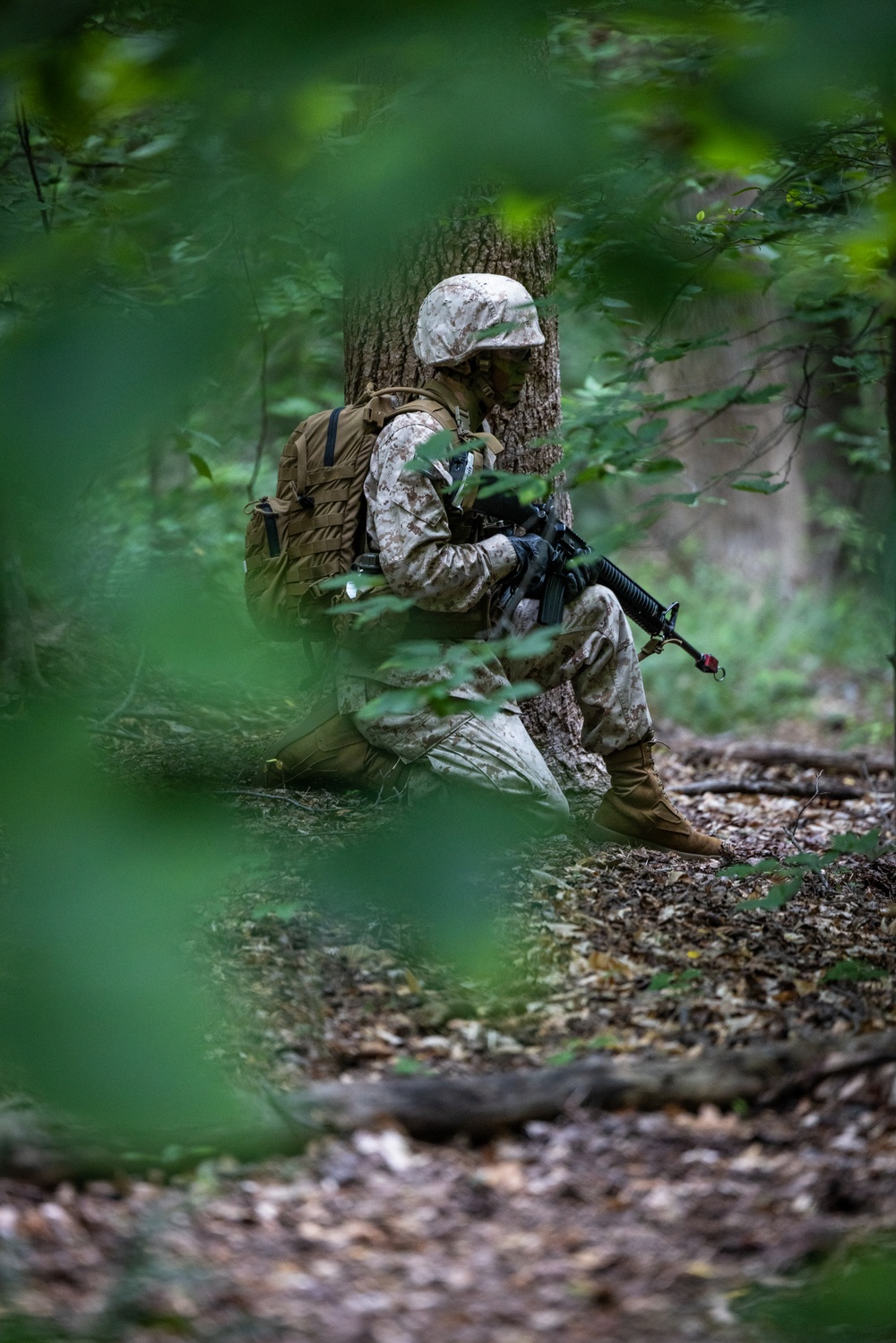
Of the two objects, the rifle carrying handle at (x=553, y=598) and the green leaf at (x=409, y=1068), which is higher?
the rifle carrying handle at (x=553, y=598)

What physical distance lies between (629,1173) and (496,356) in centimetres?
239

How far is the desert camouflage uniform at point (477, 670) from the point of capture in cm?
348

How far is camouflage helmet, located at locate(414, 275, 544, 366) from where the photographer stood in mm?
3529

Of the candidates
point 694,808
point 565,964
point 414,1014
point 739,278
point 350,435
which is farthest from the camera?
point 694,808

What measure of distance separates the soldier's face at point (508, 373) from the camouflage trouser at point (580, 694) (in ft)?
2.19

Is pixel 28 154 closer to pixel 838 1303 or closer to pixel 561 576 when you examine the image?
pixel 838 1303

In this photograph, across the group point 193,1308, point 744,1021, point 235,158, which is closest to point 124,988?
point 235,158

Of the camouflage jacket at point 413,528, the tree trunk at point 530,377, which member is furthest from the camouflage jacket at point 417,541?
the tree trunk at point 530,377

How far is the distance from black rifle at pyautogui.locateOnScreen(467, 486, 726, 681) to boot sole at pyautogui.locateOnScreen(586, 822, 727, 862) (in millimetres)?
614

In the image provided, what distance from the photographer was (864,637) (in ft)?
32.7

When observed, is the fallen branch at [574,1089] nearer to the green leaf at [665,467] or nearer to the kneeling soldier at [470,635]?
the kneeling soldier at [470,635]

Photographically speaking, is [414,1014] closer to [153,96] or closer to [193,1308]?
[193,1308]

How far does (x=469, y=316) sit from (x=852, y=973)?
82.8 inches

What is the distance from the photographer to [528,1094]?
236 cm
